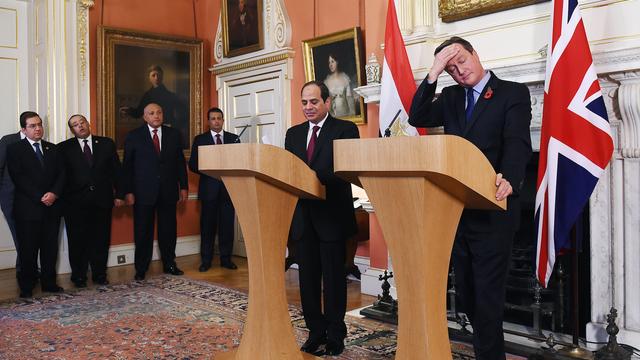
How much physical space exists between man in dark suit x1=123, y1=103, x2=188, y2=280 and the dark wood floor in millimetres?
245

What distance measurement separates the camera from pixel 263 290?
2.60 meters

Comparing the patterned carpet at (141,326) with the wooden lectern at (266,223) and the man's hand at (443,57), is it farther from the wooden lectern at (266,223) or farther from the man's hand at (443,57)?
the man's hand at (443,57)

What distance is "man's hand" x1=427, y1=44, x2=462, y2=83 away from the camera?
2.21 metres

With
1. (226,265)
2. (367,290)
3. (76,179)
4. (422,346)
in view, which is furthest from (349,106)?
(422,346)

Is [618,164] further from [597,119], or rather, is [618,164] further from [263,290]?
[263,290]

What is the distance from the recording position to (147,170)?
5.70 metres

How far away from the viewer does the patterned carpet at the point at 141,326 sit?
334 centimetres

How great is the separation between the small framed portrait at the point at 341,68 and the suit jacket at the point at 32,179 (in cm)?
241

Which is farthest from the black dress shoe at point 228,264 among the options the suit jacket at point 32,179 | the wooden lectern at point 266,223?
the wooden lectern at point 266,223

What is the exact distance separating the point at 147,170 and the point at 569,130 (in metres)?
3.89

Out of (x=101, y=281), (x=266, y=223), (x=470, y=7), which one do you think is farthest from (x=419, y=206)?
(x=101, y=281)

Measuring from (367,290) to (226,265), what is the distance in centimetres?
182

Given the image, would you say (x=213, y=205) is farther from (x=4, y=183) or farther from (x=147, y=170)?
(x=4, y=183)

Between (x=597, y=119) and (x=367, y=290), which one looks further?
(x=367, y=290)
